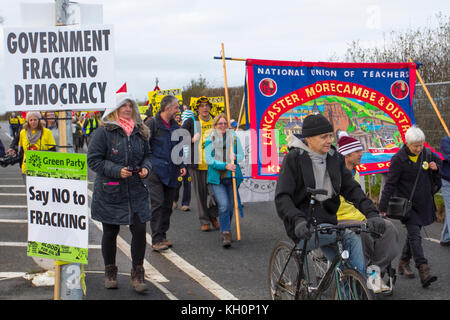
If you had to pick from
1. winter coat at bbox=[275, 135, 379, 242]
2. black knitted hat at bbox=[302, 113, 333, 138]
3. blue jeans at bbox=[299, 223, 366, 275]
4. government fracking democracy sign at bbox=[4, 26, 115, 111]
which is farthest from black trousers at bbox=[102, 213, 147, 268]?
black knitted hat at bbox=[302, 113, 333, 138]

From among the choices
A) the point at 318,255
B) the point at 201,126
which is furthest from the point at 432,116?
the point at 318,255

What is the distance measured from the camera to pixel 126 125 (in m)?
5.94

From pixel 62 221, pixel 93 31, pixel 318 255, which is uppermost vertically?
pixel 93 31

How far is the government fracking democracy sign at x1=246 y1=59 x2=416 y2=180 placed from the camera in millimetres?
9258

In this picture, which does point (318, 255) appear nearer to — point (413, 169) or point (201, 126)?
point (413, 169)

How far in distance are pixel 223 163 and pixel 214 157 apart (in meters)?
0.27

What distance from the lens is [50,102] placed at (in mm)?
4590

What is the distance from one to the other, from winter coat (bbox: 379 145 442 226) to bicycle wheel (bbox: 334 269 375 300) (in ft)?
8.02

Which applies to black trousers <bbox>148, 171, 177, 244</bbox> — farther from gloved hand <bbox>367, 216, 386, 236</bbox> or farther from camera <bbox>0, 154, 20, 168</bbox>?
gloved hand <bbox>367, 216, 386, 236</bbox>

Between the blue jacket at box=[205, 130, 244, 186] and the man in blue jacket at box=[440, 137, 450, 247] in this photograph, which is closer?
the man in blue jacket at box=[440, 137, 450, 247]

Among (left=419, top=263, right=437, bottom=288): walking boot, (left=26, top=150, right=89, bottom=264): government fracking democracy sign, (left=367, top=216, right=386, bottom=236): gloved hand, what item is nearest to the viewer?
(left=367, top=216, right=386, bottom=236): gloved hand

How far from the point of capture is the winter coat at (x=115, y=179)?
5.78m

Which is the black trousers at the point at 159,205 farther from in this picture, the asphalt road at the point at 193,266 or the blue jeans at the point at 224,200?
the blue jeans at the point at 224,200
